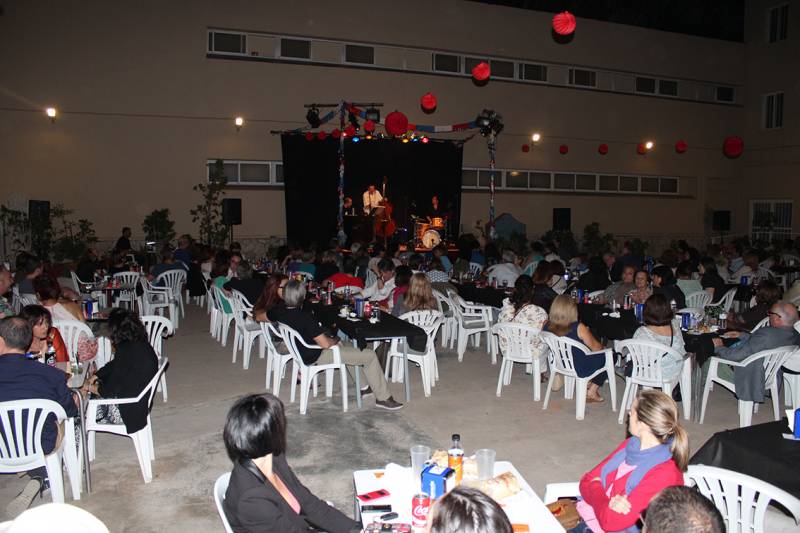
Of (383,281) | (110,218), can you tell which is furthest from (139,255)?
(383,281)

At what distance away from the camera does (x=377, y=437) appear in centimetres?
511

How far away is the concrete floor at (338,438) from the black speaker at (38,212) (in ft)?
23.9

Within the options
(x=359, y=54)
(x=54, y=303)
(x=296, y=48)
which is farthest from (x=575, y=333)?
(x=359, y=54)

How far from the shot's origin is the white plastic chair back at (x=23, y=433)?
3525mm

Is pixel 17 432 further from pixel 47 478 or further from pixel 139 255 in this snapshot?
pixel 139 255

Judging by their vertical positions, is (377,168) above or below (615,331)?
above

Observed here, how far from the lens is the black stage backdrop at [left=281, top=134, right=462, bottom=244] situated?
15320 millimetres

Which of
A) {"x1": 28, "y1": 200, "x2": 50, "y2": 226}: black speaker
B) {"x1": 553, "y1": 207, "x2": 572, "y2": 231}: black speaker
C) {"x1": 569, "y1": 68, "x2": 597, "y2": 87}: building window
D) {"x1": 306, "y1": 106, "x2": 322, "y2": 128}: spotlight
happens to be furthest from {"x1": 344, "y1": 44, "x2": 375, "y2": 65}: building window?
{"x1": 28, "y1": 200, "x2": 50, "y2": 226}: black speaker

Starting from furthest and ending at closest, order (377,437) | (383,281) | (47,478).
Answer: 1. (383,281)
2. (377,437)
3. (47,478)

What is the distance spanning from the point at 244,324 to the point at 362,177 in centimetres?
933

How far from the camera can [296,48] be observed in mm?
15219

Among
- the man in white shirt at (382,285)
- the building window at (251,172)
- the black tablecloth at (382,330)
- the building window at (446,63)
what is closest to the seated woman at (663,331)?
the black tablecloth at (382,330)

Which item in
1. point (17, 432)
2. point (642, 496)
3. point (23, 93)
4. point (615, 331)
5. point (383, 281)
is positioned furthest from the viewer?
point (23, 93)

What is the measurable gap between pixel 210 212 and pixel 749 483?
44.6 feet
